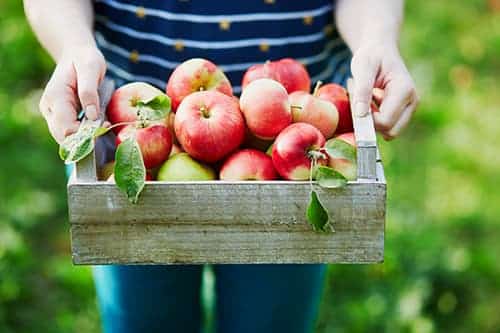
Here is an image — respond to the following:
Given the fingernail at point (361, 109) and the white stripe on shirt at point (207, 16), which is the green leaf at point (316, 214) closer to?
the fingernail at point (361, 109)

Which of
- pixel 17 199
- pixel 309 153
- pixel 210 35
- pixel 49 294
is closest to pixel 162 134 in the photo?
pixel 309 153

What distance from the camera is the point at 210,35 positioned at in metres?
1.69

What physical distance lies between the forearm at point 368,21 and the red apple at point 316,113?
0.18 meters

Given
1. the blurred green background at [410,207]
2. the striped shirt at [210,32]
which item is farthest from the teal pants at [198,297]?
the blurred green background at [410,207]

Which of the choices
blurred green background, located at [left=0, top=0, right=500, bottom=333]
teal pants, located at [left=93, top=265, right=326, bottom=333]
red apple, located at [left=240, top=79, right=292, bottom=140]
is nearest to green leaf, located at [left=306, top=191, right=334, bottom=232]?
red apple, located at [left=240, top=79, right=292, bottom=140]

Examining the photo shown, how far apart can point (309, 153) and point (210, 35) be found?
47 centimetres

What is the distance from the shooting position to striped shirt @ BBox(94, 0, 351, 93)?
1688mm

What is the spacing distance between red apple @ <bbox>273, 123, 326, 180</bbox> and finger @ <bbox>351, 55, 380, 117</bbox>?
3.4 inches

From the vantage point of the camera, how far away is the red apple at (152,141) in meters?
1.33

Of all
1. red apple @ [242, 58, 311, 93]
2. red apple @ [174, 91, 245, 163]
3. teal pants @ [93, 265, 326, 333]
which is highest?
red apple @ [242, 58, 311, 93]

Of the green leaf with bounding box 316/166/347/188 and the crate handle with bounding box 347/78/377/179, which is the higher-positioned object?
the crate handle with bounding box 347/78/377/179

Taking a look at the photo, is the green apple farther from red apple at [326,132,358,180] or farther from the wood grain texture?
red apple at [326,132,358,180]

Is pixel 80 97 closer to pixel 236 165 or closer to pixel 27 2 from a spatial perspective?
pixel 236 165

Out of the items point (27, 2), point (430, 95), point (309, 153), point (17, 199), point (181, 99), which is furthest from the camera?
point (430, 95)
